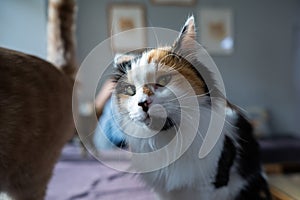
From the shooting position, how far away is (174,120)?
0.44 m

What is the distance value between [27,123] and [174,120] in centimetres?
34

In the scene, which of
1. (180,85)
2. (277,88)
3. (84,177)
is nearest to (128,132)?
(180,85)

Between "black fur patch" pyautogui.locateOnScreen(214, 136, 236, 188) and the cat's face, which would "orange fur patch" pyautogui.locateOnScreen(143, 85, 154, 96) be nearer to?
the cat's face

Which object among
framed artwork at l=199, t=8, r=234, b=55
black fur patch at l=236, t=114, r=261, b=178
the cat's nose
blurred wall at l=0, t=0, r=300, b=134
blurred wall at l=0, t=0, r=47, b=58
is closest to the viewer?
the cat's nose

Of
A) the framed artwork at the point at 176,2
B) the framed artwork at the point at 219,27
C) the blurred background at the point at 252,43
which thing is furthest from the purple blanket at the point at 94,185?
the framed artwork at the point at 176,2

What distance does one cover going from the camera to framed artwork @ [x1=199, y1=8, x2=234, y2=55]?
2191mm

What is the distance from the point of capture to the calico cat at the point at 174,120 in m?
0.44

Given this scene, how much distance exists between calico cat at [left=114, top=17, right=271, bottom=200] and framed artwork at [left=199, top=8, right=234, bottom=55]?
1.74 m

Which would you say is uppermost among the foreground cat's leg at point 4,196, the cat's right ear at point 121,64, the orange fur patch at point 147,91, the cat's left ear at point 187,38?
the cat's left ear at point 187,38

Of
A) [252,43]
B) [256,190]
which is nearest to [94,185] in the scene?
[256,190]

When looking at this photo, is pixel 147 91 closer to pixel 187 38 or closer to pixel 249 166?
pixel 187 38

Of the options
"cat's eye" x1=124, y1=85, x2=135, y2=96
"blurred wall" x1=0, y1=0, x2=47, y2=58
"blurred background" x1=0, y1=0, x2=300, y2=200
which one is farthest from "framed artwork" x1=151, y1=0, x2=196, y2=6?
"cat's eye" x1=124, y1=85, x2=135, y2=96

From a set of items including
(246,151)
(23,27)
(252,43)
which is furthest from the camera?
(252,43)

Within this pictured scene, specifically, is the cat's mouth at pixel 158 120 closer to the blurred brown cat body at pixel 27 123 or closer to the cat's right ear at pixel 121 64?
the cat's right ear at pixel 121 64
